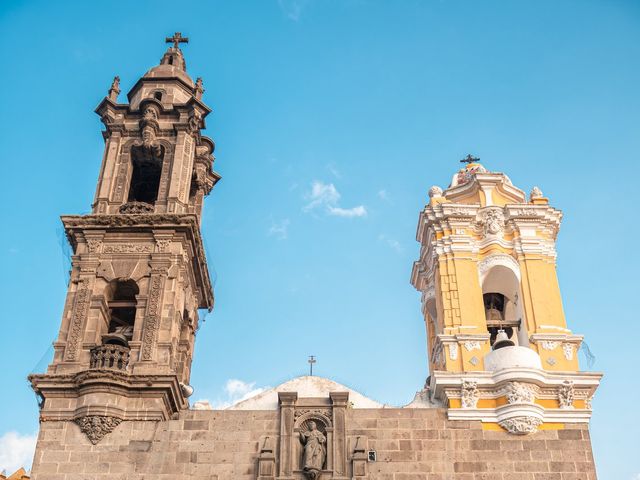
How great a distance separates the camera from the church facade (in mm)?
19875

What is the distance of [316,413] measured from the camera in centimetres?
2056

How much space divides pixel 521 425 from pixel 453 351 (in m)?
2.48

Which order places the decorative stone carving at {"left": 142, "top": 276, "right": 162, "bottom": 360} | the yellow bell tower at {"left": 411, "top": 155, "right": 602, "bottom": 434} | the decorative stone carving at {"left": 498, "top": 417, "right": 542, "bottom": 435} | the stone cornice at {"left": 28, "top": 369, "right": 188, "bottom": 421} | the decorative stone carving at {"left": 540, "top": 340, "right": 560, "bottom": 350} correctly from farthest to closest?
the decorative stone carving at {"left": 540, "top": 340, "right": 560, "bottom": 350}
the decorative stone carving at {"left": 142, "top": 276, "right": 162, "bottom": 360}
the yellow bell tower at {"left": 411, "top": 155, "right": 602, "bottom": 434}
the decorative stone carving at {"left": 498, "top": 417, "right": 542, "bottom": 435}
the stone cornice at {"left": 28, "top": 369, "right": 188, "bottom": 421}

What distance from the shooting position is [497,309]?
82.0 feet

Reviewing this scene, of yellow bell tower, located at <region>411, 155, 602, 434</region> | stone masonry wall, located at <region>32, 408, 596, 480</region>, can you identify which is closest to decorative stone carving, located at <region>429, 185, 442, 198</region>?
yellow bell tower, located at <region>411, 155, 602, 434</region>

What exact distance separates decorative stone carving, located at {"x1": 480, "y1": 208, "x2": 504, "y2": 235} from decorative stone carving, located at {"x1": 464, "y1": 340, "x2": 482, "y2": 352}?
333 cm

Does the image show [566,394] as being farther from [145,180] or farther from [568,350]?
[145,180]

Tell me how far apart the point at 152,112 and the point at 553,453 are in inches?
551

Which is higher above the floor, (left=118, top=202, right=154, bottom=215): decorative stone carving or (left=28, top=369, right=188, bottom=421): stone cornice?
(left=118, top=202, right=154, bottom=215): decorative stone carving

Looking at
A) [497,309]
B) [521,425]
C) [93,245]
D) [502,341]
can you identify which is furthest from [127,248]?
[521,425]

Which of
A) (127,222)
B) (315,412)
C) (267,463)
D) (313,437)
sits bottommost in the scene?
(267,463)

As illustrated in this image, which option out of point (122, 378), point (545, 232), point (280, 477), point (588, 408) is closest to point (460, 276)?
point (545, 232)

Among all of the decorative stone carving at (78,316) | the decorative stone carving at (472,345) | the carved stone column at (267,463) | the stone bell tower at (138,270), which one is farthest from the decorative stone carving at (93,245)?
the decorative stone carving at (472,345)

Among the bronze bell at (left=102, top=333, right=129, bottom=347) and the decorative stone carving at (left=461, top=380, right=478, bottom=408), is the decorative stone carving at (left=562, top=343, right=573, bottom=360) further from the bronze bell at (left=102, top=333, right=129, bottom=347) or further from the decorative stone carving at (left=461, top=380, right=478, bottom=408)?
the bronze bell at (left=102, top=333, right=129, bottom=347)
